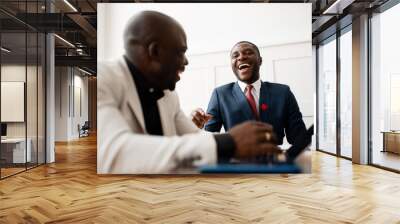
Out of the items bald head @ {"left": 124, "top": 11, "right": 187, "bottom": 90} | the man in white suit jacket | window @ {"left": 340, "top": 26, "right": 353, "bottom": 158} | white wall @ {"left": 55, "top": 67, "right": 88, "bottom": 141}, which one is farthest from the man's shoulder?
white wall @ {"left": 55, "top": 67, "right": 88, "bottom": 141}

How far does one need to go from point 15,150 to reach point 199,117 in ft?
16.0

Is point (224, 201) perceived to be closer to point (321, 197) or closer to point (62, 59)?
point (321, 197)

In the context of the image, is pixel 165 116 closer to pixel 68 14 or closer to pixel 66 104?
pixel 68 14

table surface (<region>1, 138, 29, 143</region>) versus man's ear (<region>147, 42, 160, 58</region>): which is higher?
man's ear (<region>147, 42, 160, 58</region>)

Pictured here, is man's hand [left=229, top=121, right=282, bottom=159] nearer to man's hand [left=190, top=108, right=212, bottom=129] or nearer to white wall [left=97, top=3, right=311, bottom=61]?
man's hand [left=190, top=108, right=212, bottom=129]

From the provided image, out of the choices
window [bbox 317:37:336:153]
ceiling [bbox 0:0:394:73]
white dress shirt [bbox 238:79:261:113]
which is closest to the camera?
white dress shirt [bbox 238:79:261:113]

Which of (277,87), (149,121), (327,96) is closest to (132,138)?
(149,121)

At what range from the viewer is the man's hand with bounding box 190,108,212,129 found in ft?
10.9

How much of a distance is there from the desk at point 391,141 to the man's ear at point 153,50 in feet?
18.6

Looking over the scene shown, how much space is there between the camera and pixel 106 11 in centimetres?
328

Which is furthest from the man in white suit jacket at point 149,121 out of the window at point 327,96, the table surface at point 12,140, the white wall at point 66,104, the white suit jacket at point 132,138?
the white wall at point 66,104

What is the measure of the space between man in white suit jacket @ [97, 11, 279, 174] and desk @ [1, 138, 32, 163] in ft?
14.2

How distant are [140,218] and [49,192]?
190cm

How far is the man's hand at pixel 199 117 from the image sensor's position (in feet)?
10.9
